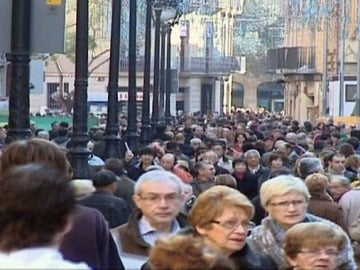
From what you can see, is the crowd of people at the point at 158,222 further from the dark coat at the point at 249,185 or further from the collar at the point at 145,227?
the dark coat at the point at 249,185

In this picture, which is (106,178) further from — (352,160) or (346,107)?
(346,107)

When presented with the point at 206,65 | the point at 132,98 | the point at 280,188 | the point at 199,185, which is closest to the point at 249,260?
the point at 280,188

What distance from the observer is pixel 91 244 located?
6734 mm

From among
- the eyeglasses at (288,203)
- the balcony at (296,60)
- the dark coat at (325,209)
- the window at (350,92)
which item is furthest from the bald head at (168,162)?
the balcony at (296,60)

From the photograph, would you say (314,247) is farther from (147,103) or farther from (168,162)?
(147,103)

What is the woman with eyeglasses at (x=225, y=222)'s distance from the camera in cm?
→ 674

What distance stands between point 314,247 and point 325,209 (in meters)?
4.26

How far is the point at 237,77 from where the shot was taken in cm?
12381

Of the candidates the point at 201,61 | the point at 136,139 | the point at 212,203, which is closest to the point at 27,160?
the point at 212,203

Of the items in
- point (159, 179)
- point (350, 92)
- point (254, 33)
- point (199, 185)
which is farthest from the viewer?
point (254, 33)

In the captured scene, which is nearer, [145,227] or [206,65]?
[145,227]

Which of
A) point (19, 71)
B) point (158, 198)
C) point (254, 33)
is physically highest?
point (254, 33)

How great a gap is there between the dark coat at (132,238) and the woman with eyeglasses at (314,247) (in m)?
0.94

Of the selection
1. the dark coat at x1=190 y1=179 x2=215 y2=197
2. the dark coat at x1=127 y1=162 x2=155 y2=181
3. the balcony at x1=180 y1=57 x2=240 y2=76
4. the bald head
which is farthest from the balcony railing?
the dark coat at x1=190 y1=179 x2=215 y2=197
